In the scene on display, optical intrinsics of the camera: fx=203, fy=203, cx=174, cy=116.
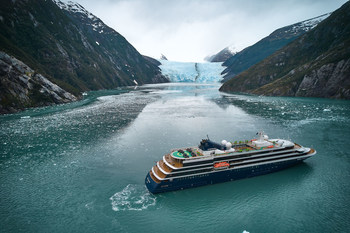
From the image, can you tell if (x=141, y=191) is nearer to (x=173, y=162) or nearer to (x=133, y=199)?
(x=133, y=199)

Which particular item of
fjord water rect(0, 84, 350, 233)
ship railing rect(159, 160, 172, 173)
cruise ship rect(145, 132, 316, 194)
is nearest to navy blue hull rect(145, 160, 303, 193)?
cruise ship rect(145, 132, 316, 194)

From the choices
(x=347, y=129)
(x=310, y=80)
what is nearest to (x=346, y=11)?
(x=310, y=80)

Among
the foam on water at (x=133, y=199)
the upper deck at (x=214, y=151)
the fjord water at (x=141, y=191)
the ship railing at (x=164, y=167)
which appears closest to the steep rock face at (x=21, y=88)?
the fjord water at (x=141, y=191)

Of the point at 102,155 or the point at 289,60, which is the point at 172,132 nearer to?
the point at 102,155

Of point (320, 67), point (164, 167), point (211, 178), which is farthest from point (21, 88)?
point (320, 67)

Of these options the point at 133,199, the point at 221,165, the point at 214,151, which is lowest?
the point at 133,199

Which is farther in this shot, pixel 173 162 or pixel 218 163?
pixel 218 163

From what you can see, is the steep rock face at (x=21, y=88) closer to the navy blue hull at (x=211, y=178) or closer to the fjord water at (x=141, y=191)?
the fjord water at (x=141, y=191)
